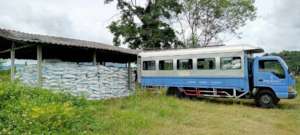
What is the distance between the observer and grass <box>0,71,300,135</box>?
22.2ft

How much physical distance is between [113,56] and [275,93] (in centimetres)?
888

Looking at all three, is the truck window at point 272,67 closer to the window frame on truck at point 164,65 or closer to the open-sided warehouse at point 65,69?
the window frame on truck at point 164,65

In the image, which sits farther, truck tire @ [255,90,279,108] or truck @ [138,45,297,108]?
truck tire @ [255,90,279,108]

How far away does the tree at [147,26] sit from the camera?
1064 inches

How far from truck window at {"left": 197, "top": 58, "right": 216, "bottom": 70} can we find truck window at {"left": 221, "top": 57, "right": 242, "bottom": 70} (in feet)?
1.52

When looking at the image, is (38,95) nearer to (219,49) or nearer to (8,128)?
(8,128)

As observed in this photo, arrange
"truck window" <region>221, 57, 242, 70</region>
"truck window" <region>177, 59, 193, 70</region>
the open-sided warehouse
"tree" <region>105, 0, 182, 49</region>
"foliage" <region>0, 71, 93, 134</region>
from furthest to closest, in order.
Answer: "tree" <region>105, 0, 182, 49</region>
"truck window" <region>177, 59, 193, 70</region>
"truck window" <region>221, 57, 242, 70</region>
the open-sided warehouse
"foliage" <region>0, 71, 93, 134</region>

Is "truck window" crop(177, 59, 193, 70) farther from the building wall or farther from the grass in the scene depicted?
the grass

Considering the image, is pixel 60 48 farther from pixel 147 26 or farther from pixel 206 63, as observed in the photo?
pixel 147 26

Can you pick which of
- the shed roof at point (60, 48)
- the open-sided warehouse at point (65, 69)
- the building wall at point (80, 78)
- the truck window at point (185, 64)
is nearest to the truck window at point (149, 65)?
the shed roof at point (60, 48)

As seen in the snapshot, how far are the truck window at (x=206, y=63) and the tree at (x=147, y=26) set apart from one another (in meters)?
11.9

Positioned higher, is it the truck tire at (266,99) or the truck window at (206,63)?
the truck window at (206,63)

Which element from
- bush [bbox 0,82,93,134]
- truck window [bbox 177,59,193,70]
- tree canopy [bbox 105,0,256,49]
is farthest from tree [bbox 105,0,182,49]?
bush [bbox 0,82,93,134]

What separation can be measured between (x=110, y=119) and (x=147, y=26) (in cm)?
1923
